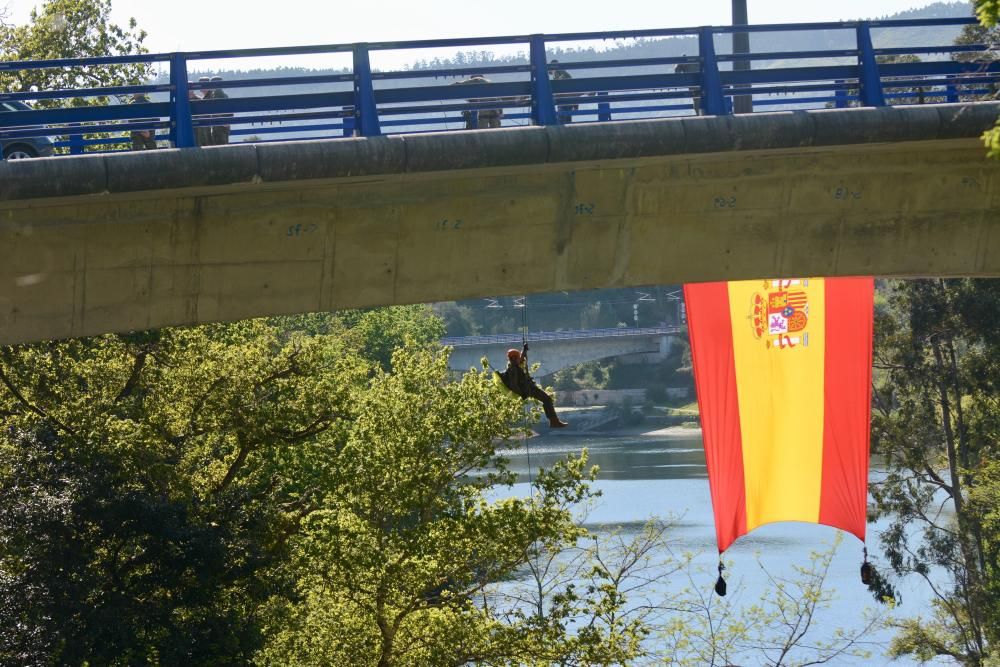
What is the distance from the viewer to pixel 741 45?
1489 cm

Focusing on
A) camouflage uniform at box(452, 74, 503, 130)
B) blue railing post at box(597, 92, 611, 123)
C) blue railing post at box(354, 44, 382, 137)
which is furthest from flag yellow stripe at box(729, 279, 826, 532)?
blue railing post at box(354, 44, 382, 137)

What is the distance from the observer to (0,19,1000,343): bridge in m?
11.7

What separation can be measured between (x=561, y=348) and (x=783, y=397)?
63.2m

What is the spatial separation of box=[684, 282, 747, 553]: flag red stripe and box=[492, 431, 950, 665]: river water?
6.59 m

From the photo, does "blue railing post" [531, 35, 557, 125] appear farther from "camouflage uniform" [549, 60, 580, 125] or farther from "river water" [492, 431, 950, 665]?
"river water" [492, 431, 950, 665]

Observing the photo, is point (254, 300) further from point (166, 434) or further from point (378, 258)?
point (166, 434)

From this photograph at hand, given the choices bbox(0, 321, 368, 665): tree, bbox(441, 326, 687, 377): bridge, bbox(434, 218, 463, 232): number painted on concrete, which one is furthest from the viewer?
bbox(441, 326, 687, 377): bridge

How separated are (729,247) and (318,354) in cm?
989

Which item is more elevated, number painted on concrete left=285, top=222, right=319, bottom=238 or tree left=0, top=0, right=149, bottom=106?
tree left=0, top=0, right=149, bottom=106

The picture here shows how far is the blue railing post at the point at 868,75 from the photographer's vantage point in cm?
1329

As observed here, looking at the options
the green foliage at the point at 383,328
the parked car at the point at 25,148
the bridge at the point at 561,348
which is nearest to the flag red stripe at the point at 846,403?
the parked car at the point at 25,148

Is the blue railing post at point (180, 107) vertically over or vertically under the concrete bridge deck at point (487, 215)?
over

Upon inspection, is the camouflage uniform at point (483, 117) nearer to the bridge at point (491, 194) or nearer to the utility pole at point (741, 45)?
the bridge at point (491, 194)

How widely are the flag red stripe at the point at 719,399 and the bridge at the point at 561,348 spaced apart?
188ft
